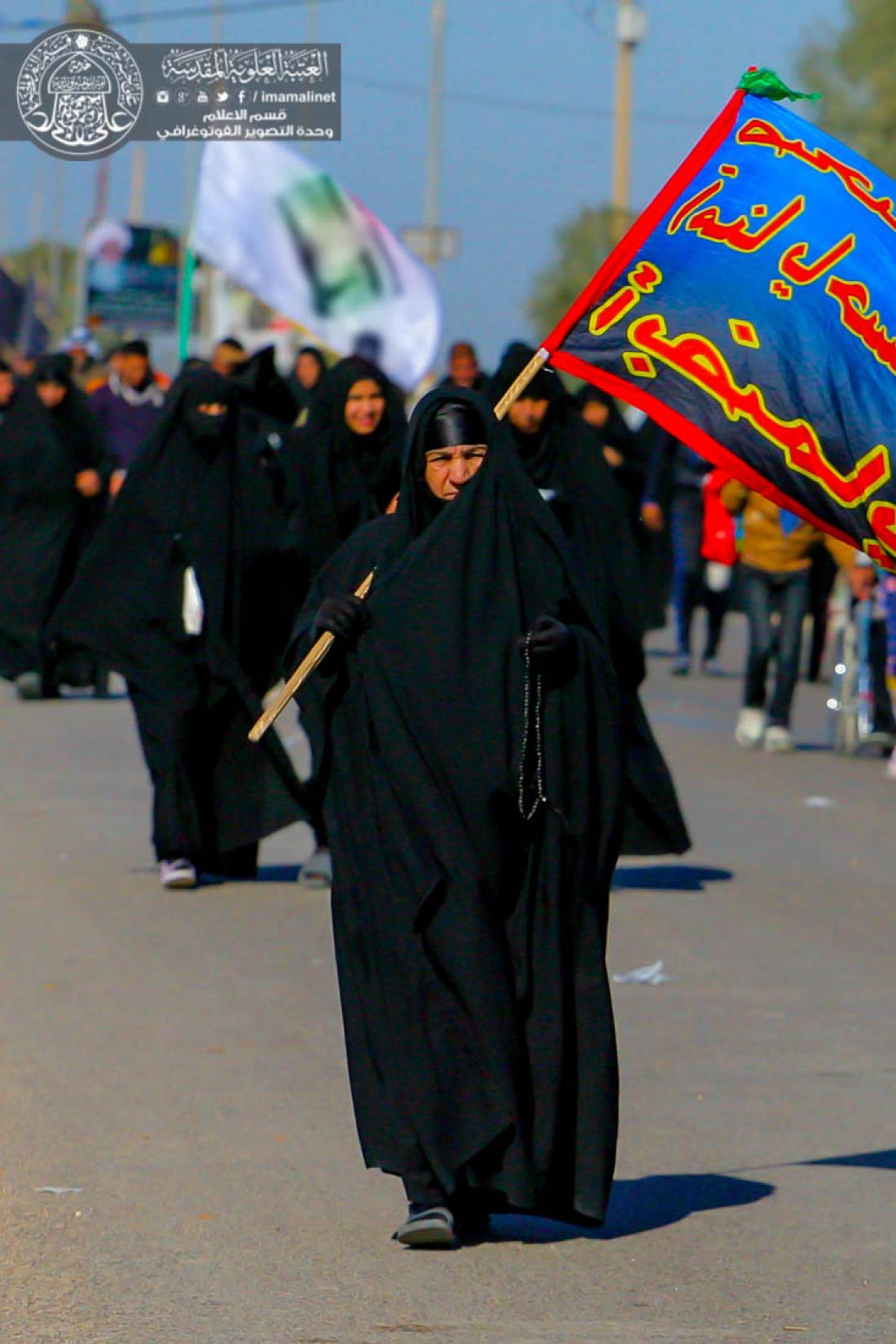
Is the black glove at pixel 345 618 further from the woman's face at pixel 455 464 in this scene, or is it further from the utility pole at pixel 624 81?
the utility pole at pixel 624 81

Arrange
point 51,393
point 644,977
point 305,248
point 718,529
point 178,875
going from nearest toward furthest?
point 644,977, point 178,875, point 718,529, point 51,393, point 305,248

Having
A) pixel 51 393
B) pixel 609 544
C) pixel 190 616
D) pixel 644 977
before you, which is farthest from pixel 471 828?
pixel 51 393

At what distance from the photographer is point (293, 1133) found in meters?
6.10

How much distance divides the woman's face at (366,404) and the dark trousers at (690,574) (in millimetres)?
9739

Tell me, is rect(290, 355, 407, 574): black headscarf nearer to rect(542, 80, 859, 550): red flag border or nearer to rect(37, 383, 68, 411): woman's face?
rect(542, 80, 859, 550): red flag border

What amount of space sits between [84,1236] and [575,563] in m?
1.50

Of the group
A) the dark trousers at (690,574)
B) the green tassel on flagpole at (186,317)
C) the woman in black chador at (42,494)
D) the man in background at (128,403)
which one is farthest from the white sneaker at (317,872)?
the dark trousers at (690,574)

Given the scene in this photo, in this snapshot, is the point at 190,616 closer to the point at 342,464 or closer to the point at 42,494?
the point at 342,464

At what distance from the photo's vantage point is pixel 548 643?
500 centimetres

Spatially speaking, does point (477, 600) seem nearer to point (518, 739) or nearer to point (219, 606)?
point (518, 739)

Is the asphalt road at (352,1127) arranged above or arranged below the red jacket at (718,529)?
below

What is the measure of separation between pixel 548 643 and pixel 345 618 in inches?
14.8

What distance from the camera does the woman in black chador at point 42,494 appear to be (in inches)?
690

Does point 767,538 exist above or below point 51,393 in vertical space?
below
